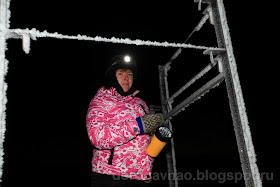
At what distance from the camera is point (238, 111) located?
2.81 ft

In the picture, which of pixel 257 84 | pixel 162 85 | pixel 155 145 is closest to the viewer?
pixel 155 145

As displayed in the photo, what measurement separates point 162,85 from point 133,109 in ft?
2.01

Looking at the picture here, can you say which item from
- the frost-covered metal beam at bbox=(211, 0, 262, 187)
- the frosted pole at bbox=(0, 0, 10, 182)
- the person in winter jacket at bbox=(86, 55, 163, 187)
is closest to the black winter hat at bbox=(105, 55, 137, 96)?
the person in winter jacket at bbox=(86, 55, 163, 187)

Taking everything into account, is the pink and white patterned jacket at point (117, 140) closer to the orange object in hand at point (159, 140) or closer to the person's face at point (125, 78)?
the orange object in hand at point (159, 140)

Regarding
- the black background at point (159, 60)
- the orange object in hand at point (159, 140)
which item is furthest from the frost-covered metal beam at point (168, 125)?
the orange object in hand at point (159, 140)

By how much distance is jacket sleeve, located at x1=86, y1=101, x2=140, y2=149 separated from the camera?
1322 millimetres

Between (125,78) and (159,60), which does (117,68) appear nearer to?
(125,78)

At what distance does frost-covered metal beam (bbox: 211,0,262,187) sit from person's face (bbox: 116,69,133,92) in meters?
0.88

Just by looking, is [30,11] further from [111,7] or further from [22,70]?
[22,70]

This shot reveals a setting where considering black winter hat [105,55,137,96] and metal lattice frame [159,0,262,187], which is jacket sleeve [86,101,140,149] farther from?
metal lattice frame [159,0,262,187]

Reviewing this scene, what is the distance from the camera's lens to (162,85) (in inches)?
82.3

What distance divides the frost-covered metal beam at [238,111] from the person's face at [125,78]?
88 cm

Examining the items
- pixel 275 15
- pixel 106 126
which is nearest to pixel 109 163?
pixel 106 126

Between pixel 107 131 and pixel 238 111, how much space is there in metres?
0.82
